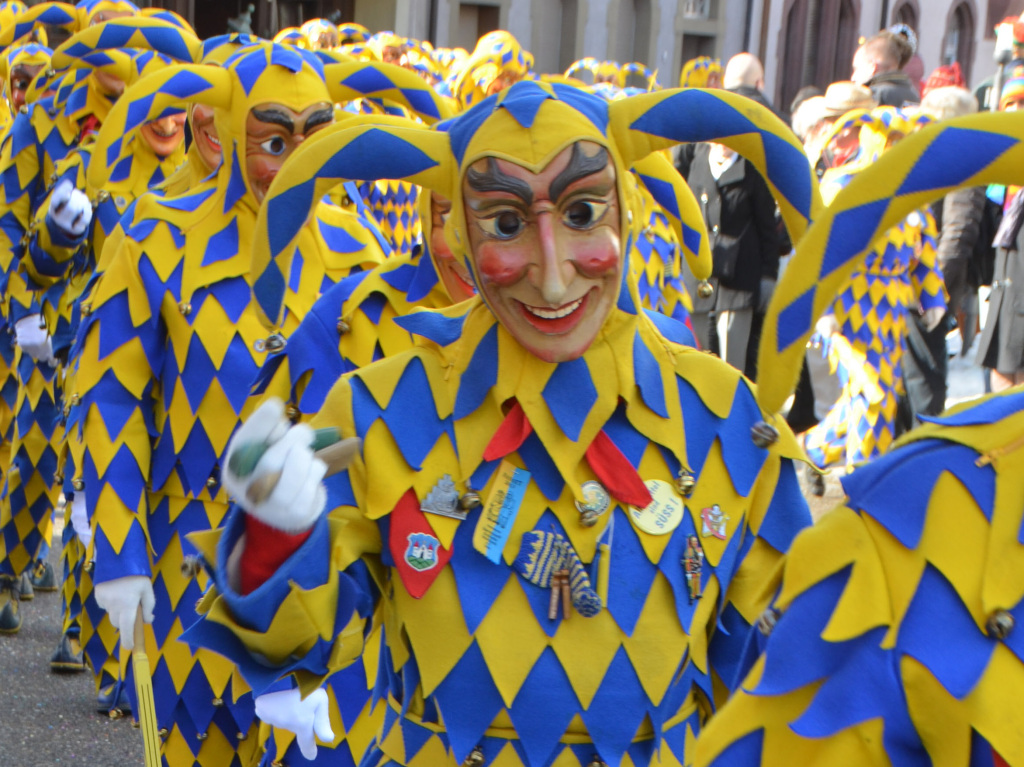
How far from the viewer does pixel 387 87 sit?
313 cm

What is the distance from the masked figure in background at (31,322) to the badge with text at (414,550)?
328cm

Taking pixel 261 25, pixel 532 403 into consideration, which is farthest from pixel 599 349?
pixel 261 25

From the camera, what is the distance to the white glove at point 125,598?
3008 millimetres

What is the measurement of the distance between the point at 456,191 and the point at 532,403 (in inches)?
12.9

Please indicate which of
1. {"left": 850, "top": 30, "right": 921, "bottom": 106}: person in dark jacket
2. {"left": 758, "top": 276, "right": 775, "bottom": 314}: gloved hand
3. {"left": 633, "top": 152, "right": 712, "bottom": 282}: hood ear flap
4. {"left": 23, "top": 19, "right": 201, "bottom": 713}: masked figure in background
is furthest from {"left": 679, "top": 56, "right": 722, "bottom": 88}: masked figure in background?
{"left": 633, "top": 152, "right": 712, "bottom": 282}: hood ear flap

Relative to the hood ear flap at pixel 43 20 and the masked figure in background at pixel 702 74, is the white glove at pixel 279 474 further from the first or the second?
the masked figure in background at pixel 702 74

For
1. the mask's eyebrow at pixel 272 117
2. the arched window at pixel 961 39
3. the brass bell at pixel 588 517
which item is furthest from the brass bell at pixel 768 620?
the arched window at pixel 961 39

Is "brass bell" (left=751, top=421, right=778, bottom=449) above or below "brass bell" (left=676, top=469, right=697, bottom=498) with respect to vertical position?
above

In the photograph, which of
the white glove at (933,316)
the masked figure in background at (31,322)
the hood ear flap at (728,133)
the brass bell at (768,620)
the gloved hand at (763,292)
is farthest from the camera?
the gloved hand at (763,292)

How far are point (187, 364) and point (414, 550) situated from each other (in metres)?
1.36

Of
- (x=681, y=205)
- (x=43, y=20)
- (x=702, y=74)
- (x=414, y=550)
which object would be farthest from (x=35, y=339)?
(x=702, y=74)

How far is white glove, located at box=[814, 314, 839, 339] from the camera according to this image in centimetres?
678

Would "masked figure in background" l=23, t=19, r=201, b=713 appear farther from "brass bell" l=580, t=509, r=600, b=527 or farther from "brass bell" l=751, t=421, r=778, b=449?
"brass bell" l=751, t=421, r=778, b=449

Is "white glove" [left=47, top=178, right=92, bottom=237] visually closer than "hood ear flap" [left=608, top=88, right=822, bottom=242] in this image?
No
